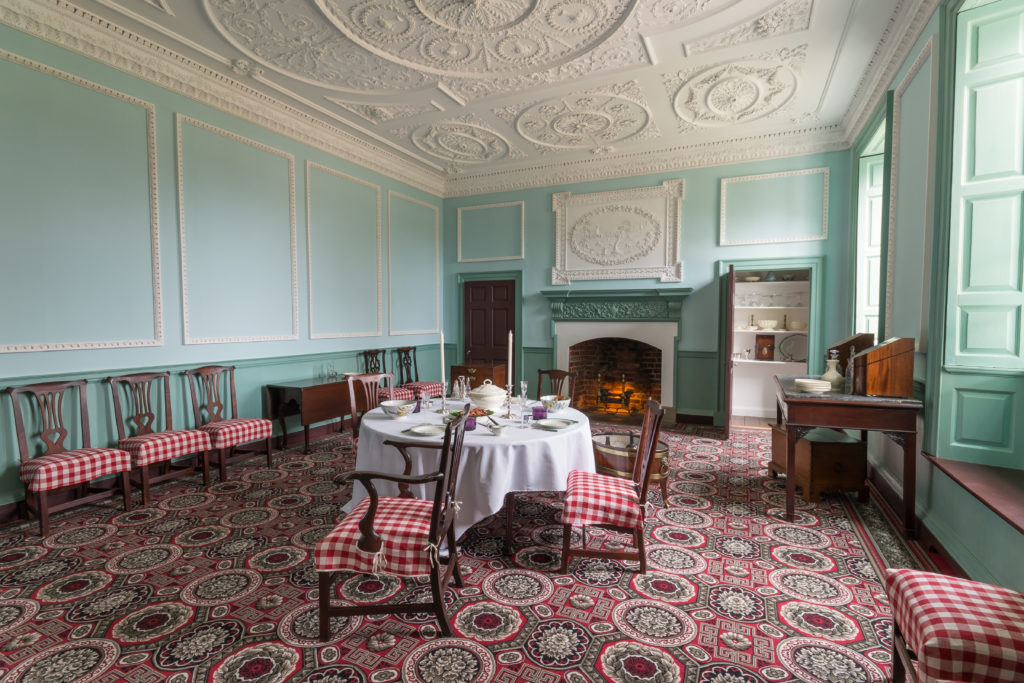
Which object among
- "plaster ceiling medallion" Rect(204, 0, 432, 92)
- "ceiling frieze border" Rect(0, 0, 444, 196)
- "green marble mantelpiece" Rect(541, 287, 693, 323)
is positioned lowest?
"green marble mantelpiece" Rect(541, 287, 693, 323)

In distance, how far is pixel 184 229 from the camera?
433cm

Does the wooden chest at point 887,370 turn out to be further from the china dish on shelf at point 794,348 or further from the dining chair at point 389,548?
the china dish on shelf at point 794,348

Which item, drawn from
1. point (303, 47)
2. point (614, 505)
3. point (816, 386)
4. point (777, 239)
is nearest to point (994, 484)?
point (816, 386)

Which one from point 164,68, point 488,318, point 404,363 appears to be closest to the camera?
point 164,68

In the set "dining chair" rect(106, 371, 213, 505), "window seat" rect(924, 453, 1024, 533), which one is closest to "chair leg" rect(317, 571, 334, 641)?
"dining chair" rect(106, 371, 213, 505)

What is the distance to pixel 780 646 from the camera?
82.4 inches

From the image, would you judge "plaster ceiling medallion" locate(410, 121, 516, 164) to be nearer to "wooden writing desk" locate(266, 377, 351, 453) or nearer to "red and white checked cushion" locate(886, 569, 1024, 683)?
"wooden writing desk" locate(266, 377, 351, 453)

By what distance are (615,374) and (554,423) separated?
15.1 feet

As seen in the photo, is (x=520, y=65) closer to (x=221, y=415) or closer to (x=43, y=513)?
(x=221, y=415)

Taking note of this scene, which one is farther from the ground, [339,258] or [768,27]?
A: [768,27]

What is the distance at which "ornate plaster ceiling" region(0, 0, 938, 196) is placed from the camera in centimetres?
355

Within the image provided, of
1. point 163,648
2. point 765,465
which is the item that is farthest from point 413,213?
point 163,648

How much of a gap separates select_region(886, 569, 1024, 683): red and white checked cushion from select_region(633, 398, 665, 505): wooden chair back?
115 centimetres

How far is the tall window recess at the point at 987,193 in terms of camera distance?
2.67 m
